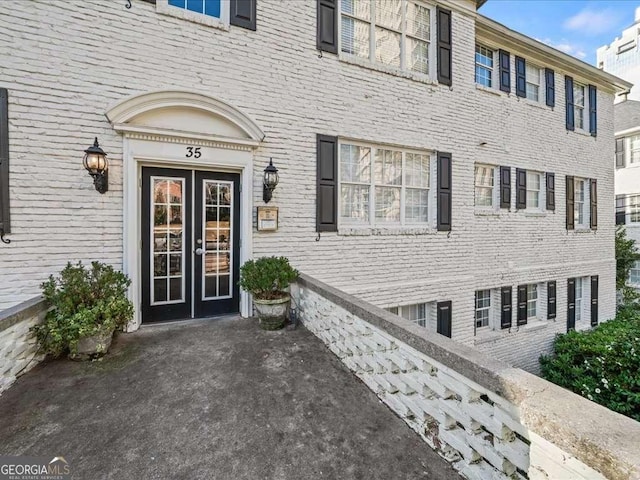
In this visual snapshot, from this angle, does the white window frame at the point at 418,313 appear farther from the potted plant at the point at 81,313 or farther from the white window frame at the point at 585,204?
the white window frame at the point at 585,204

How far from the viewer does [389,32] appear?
5930 millimetres

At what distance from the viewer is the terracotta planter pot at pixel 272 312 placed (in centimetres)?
409

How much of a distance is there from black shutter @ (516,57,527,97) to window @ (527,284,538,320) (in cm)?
537

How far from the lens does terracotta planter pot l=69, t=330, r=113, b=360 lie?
321 centimetres

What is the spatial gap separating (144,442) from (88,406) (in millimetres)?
790

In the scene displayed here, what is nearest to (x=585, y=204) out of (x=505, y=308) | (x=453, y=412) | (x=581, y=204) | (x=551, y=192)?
(x=581, y=204)

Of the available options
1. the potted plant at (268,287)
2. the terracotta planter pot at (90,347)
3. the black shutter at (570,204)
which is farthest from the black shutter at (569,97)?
the terracotta planter pot at (90,347)

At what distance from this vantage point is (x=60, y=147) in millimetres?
3709

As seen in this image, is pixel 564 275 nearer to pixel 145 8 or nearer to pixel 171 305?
pixel 171 305

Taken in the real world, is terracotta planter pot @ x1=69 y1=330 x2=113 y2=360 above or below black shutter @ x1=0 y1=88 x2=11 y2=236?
below

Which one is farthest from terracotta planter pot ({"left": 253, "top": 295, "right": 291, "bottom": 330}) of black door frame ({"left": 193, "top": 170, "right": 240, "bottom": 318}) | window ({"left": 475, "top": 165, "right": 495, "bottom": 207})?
window ({"left": 475, "top": 165, "right": 495, "bottom": 207})

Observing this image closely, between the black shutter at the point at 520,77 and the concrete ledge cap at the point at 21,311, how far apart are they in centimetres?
1080

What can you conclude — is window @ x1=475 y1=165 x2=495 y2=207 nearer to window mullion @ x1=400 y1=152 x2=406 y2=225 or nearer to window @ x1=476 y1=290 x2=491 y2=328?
window @ x1=476 y1=290 x2=491 y2=328

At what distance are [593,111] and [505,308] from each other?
7.53 m
